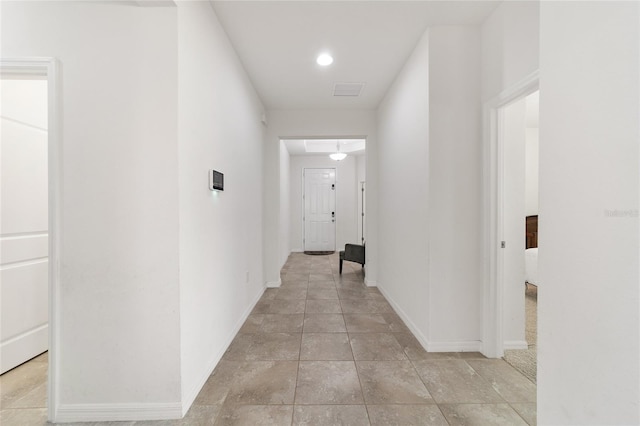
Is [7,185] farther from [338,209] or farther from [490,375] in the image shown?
[338,209]

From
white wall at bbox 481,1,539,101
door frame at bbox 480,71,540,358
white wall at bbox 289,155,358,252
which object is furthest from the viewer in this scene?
white wall at bbox 289,155,358,252

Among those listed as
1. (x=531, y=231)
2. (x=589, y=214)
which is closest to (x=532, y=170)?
(x=531, y=231)

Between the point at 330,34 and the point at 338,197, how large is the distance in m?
5.17

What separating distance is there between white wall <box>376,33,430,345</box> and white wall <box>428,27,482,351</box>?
7 centimetres

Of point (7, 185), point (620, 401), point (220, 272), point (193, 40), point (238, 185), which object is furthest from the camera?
point (238, 185)

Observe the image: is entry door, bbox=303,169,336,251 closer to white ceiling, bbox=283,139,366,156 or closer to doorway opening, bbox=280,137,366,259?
doorway opening, bbox=280,137,366,259

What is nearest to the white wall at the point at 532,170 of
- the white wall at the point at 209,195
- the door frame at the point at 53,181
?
the white wall at the point at 209,195

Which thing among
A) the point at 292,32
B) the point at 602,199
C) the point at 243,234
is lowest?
the point at 243,234

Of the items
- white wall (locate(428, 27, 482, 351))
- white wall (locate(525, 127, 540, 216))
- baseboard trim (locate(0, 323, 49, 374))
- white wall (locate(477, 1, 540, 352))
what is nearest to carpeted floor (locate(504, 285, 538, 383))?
white wall (locate(477, 1, 540, 352))

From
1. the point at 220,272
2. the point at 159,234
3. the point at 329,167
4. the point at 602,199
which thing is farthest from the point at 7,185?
the point at 329,167

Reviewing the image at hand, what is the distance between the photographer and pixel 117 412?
1.50 m

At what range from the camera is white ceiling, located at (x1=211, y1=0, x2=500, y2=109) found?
199 centimetres

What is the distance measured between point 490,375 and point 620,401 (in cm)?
121

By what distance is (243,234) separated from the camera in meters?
2.85
